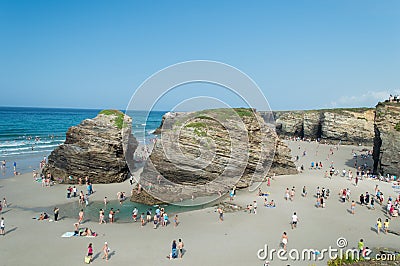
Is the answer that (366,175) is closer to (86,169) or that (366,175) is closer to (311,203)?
(311,203)

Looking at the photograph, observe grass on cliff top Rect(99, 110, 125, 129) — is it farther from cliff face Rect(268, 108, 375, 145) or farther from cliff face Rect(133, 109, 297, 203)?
cliff face Rect(268, 108, 375, 145)

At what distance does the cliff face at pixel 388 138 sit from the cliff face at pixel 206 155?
1573 cm

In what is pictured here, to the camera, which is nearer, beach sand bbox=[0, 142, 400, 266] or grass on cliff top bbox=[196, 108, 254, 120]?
beach sand bbox=[0, 142, 400, 266]

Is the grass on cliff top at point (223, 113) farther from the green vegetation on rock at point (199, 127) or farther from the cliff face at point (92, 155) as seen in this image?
the cliff face at point (92, 155)

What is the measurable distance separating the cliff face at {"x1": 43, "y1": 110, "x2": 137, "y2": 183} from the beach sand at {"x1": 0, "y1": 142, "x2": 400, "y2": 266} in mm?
3429

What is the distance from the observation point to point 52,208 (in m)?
25.8

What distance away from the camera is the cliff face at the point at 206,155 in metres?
28.0

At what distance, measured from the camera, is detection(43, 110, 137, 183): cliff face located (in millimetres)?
32594

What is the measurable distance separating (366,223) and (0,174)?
39.5 metres

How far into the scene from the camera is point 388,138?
37000 millimetres

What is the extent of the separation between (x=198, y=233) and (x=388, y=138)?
2936cm

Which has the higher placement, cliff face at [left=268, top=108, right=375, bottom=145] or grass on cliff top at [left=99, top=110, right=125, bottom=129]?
grass on cliff top at [left=99, top=110, right=125, bottom=129]

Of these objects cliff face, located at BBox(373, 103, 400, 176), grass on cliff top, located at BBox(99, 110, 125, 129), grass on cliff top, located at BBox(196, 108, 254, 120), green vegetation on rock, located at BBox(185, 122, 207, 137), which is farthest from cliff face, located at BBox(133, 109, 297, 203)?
cliff face, located at BBox(373, 103, 400, 176)

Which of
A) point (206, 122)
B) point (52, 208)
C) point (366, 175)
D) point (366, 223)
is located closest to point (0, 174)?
point (52, 208)
